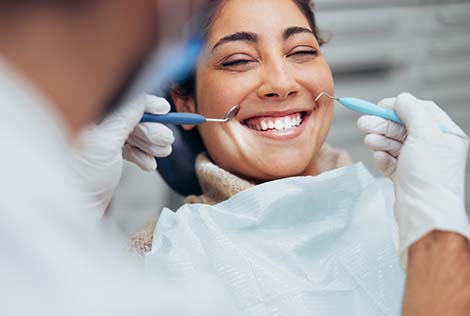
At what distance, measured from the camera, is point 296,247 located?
4.79ft

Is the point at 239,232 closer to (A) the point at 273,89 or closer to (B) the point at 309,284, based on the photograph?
(B) the point at 309,284

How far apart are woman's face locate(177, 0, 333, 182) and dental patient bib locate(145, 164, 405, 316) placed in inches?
5.3

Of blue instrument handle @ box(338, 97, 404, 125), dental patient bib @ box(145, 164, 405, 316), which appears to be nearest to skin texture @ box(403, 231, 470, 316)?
dental patient bib @ box(145, 164, 405, 316)

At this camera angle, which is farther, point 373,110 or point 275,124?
point 275,124

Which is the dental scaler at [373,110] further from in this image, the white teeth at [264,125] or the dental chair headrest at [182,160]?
the dental chair headrest at [182,160]

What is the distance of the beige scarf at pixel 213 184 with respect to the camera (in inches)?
61.7

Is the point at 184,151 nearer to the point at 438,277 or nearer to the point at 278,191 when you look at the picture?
the point at 278,191

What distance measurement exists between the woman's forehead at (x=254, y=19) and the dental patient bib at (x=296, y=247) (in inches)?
15.8

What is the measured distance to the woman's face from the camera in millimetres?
1602

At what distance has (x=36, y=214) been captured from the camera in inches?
27.9

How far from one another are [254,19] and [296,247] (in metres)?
0.59

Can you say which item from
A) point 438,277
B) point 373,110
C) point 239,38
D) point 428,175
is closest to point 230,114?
point 239,38

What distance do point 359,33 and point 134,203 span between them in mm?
1254

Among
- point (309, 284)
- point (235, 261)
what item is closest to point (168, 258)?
point (235, 261)
